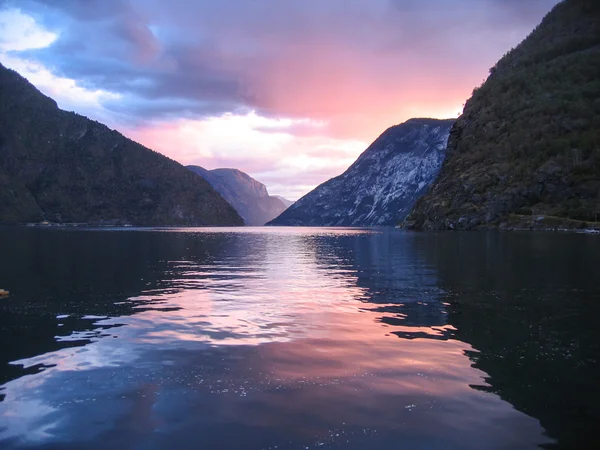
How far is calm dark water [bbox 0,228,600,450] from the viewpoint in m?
11.6

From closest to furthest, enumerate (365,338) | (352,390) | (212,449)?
(212,449), (352,390), (365,338)

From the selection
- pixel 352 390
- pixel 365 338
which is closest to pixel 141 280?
pixel 365 338

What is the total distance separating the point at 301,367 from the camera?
16781mm

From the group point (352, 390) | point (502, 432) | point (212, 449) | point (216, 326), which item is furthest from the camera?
point (216, 326)

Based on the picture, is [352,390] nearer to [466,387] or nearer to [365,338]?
[466,387]

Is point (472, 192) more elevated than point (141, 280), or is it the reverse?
point (472, 192)

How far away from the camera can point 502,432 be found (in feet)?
38.3

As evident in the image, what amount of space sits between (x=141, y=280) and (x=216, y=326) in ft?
65.9

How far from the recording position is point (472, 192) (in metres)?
195

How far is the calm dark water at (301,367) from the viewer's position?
11633 mm

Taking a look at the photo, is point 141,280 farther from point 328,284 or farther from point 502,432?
point 502,432

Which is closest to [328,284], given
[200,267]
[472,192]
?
[200,267]

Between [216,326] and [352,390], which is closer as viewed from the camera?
[352,390]

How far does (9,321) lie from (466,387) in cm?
2218
